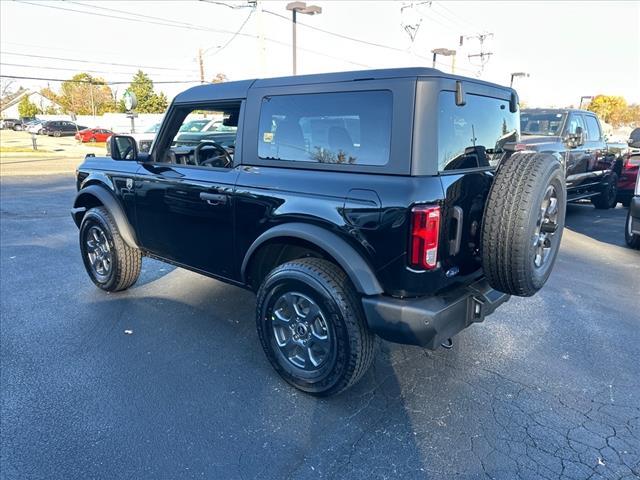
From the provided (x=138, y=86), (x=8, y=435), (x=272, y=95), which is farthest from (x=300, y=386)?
(x=138, y=86)

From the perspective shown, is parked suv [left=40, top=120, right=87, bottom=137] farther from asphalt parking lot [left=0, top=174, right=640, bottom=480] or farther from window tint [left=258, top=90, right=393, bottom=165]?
window tint [left=258, top=90, right=393, bottom=165]

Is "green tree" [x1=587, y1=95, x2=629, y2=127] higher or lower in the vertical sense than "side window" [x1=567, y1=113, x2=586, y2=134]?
higher

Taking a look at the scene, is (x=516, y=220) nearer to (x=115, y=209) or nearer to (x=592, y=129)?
(x=115, y=209)

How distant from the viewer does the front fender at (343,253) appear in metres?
2.53

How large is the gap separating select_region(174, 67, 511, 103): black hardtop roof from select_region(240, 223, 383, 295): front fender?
2.98ft

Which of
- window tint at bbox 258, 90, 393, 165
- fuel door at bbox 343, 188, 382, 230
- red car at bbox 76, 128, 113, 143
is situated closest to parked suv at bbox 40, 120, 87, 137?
red car at bbox 76, 128, 113, 143

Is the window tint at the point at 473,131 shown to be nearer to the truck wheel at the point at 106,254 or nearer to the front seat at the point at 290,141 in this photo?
the front seat at the point at 290,141

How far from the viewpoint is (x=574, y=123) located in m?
8.09

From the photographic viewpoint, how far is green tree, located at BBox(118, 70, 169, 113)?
52531mm

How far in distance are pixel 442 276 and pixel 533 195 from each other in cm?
66

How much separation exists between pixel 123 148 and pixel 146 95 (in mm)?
54601

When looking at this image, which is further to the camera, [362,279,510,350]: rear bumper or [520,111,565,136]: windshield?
[520,111,565,136]: windshield

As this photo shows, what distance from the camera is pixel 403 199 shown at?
236 centimetres

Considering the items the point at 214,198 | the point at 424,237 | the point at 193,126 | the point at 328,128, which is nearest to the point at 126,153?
the point at 214,198
